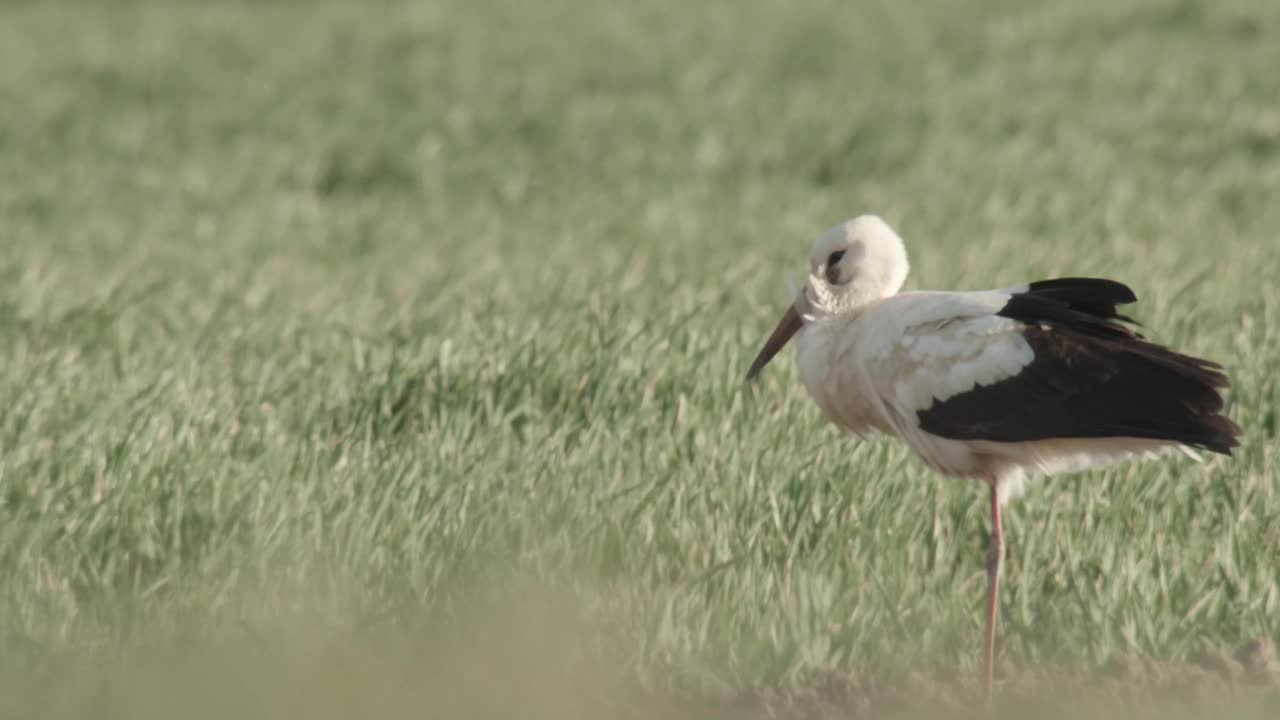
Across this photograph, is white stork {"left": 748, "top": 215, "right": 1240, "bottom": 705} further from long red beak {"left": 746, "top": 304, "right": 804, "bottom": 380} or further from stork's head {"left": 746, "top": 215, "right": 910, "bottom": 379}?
long red beak {"left": 746, "top": 304, "right": 804, "bottom": 380}

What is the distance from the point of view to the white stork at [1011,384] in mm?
4582

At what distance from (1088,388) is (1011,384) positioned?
0.22m

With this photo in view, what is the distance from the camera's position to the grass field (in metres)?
4.49

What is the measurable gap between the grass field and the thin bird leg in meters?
0.11

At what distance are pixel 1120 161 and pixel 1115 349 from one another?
8.92m

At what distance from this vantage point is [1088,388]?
15.4 ft

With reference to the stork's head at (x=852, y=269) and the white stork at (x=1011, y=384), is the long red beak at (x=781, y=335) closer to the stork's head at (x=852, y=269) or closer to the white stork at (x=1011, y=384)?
the stork's head at (x=852, y=269)

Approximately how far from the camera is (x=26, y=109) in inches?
639

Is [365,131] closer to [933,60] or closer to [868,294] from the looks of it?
[933,60]

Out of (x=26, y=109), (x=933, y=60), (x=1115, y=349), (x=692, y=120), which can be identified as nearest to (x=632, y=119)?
(x=692, y=120)

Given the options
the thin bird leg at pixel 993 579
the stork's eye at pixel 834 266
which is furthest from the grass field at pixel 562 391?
the stork's eye at pixel 834 266

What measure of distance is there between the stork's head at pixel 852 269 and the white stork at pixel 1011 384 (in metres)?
0.11

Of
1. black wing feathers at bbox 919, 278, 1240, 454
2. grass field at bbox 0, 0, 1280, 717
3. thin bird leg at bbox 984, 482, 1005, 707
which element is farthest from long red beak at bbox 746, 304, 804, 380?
thin bird leg at bbox 984, 482, 1005, 707

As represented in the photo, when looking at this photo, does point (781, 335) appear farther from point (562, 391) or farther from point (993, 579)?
point (993, 579)
